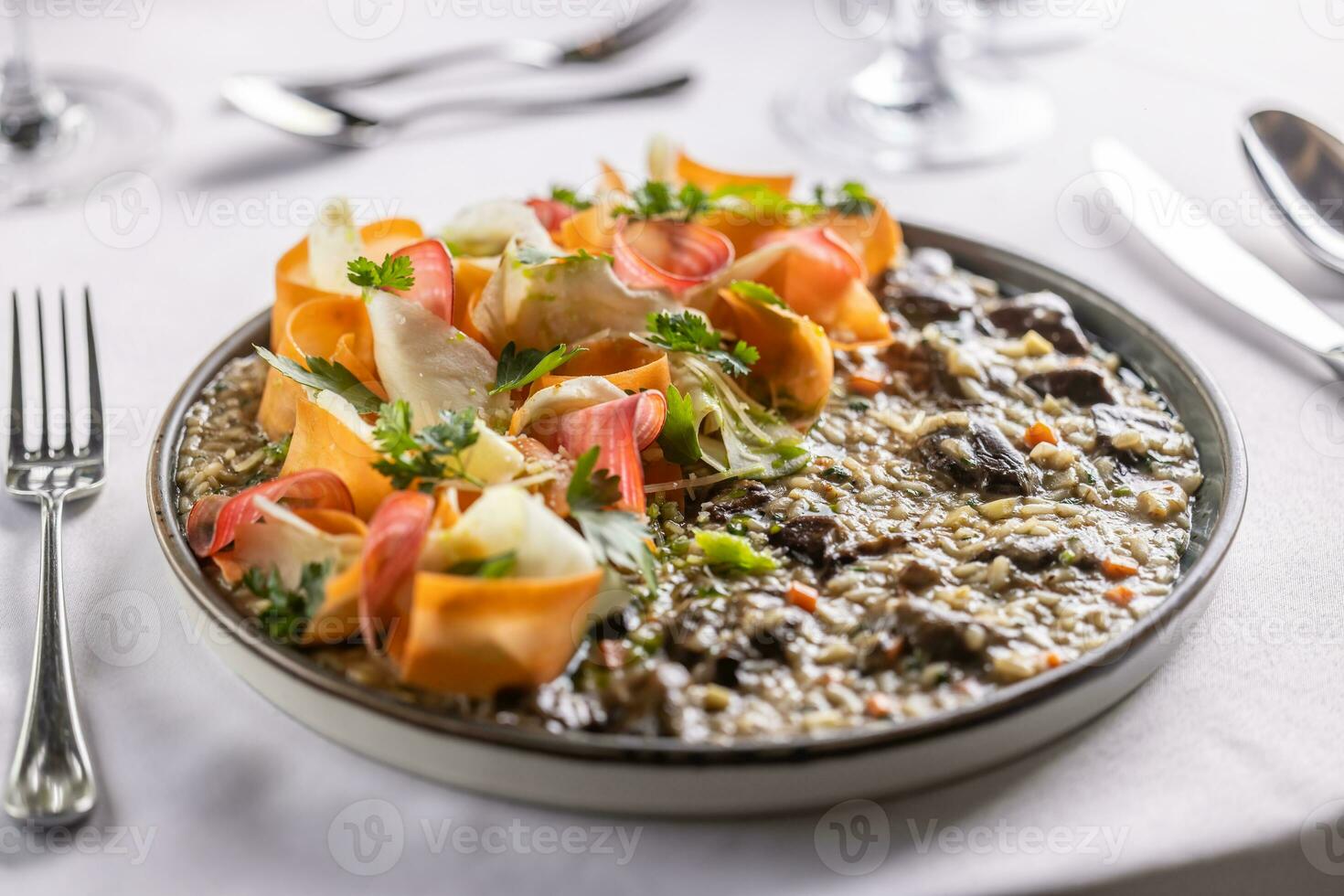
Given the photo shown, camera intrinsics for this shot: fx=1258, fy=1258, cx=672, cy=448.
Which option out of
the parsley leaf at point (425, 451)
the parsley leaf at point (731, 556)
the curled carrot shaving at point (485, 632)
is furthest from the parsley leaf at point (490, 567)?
the parsley leaf at point (731, 556)

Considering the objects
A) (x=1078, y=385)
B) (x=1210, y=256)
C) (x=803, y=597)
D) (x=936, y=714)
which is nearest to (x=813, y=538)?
(x=803, y=597)

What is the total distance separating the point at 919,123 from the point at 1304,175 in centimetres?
94

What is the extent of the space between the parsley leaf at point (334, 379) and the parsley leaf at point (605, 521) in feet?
1.14

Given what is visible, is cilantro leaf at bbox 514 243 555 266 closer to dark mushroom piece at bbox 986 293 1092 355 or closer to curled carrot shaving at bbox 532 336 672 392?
curled carrot shaving at bbox 532 336 672 392

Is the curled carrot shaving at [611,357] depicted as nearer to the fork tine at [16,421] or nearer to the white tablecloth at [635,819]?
the white tablecloth at [635,819]

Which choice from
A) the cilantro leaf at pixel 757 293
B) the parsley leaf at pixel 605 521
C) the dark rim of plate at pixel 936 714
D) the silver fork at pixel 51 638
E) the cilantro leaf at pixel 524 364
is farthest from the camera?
the cilantro leaf at pixel 757 293

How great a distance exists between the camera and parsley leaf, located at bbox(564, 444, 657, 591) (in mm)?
1470

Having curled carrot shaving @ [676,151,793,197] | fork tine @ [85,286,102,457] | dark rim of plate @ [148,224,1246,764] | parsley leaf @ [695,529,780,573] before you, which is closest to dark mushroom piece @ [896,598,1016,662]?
dark rim of plate @ [148,224,1246,764]

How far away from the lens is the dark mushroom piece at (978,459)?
172cm

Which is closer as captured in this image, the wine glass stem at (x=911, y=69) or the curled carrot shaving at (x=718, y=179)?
the curled carrot shaving at (x=718, y=179)

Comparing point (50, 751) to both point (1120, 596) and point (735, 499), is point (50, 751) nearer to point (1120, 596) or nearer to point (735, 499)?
point (735, 499)

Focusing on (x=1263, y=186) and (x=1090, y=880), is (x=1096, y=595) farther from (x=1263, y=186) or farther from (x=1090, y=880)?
(x=1263, y=186)

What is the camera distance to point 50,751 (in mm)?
1387

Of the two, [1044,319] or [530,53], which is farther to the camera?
[530,53]
